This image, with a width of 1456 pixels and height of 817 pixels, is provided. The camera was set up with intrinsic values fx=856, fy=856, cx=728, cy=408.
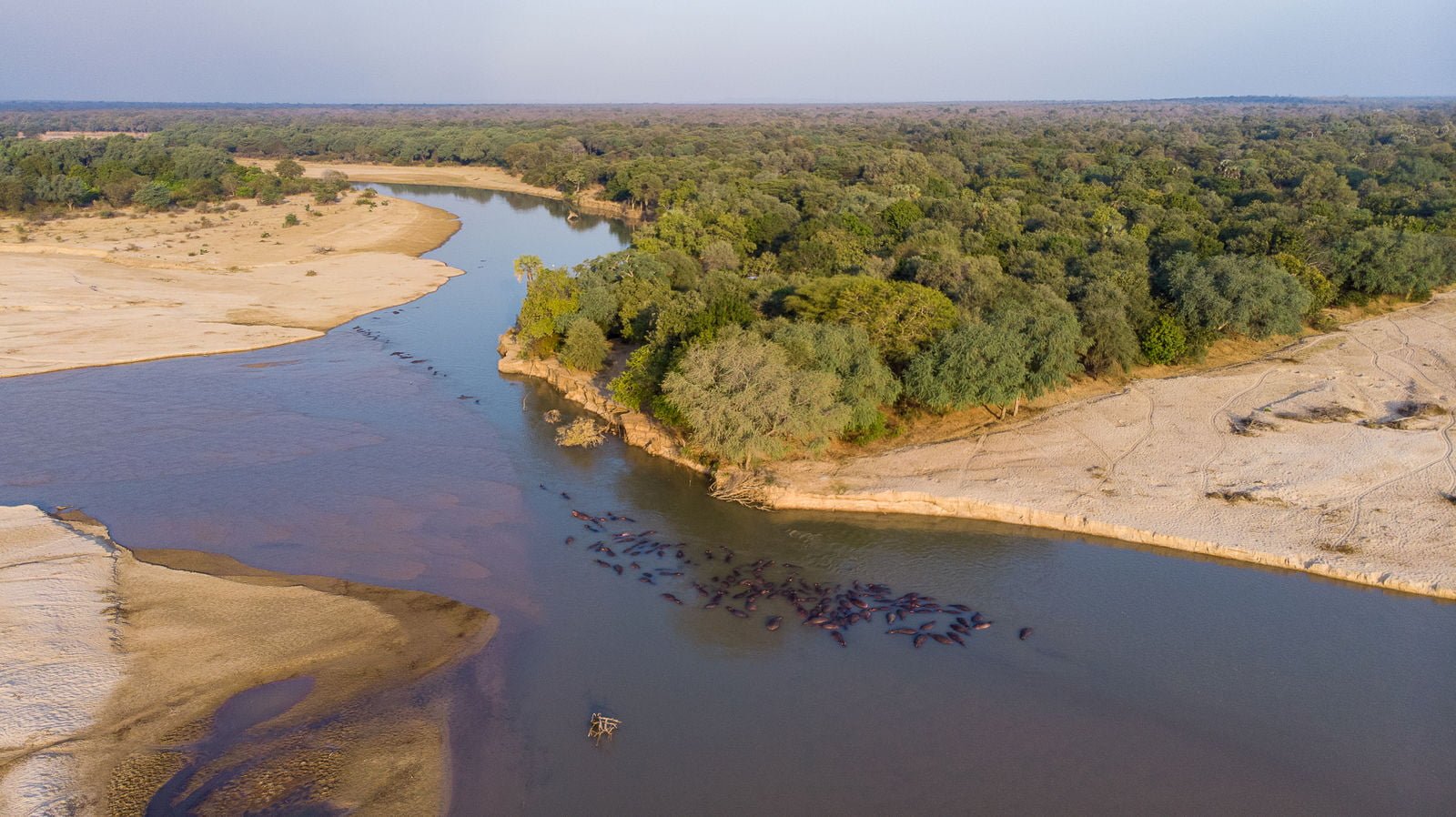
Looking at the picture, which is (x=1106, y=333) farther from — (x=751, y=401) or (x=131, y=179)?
(x=131, y=179)

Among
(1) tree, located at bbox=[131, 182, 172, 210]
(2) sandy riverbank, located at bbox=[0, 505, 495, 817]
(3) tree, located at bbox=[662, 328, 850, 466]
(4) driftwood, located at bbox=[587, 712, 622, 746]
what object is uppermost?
(1) tree, located at bbox=[131, 182, 172, 210]

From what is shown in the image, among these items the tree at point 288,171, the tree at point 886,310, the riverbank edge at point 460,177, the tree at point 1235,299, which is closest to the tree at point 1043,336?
the tree at point 886,310

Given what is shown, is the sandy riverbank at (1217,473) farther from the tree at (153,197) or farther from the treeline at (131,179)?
the treeline at (131,179)

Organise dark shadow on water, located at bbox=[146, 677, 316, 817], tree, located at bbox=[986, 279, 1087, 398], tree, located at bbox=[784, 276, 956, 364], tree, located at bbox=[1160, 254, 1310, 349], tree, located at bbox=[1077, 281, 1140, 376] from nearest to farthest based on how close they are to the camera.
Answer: dark shadow on water, located at bbox=[146, 677, 316, 817] < tree, located at bbox=[986, 279, 1087, 398] < tree, located at bbox=[784, 276, 956, 364] < tree, located at bbox=[1077, 281, 1140, 376] < tree, located at bbox=[1160, 254, 1310, 349]

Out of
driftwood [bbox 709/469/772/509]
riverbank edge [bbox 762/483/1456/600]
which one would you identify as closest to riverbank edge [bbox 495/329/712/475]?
driftwood [bbox 709/469/772/509]

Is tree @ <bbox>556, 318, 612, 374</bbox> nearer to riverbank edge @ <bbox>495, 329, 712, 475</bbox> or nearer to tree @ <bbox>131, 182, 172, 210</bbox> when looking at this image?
riverbank edge @ <bbox>495, 329, 712, 475</bbox>
